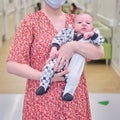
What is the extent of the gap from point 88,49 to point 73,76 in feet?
0.38

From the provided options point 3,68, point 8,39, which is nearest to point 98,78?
point 3,68

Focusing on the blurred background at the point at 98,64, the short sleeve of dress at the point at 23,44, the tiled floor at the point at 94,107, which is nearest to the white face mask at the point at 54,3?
the short sleeve of dress at the point at 23,44

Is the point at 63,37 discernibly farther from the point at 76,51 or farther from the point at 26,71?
the point at 26,71

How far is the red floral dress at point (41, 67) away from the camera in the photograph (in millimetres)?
1244

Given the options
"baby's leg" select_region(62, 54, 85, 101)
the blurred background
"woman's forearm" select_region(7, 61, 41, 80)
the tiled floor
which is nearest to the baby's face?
"baby's leg" select_region(62, 54, 85, 101)

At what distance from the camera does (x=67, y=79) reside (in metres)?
1.24

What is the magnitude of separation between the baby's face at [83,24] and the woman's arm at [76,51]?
2.5 inches

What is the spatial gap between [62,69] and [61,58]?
0.04 metres

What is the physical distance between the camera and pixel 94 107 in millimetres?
3818

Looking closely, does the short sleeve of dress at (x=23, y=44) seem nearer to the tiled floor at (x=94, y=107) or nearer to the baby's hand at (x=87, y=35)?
the baby's hand at (x=87, y=35)

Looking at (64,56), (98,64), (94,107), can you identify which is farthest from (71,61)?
(98,64)

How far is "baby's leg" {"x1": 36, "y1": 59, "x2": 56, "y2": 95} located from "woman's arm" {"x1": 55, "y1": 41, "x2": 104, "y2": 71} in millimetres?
21

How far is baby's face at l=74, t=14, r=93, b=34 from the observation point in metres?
1.29

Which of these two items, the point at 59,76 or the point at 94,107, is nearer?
the point at 59,76
